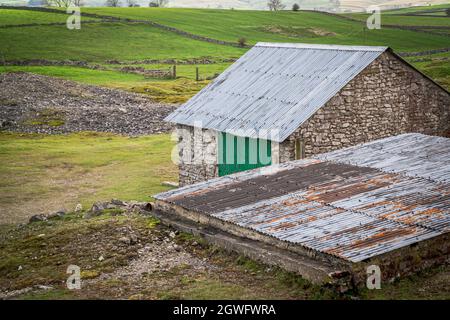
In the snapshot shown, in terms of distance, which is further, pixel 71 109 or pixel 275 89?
pixel 71 109

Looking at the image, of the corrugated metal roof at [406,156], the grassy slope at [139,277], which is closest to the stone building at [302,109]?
the corrugated metal roof at [406,156]

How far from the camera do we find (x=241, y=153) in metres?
27.0

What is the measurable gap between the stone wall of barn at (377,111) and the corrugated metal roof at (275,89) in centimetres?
40

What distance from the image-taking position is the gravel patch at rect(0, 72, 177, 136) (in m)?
45.8

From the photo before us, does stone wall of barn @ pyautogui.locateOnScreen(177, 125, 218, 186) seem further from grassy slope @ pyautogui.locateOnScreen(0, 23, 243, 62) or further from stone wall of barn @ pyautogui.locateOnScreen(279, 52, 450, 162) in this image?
grassy slope @ pyautogui.locateOnScreen(0, 23, 243, 62)

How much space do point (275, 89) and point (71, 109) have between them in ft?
79.8

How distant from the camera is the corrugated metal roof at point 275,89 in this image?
26.0 meters

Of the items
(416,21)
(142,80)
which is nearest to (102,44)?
(142,80)

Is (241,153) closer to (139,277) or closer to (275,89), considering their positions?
(275,89)

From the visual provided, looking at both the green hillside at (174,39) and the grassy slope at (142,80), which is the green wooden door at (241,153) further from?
the green hillside at (174,39)

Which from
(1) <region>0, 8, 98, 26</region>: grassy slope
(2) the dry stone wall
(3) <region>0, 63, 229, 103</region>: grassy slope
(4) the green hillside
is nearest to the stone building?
(2) the dry stone wall

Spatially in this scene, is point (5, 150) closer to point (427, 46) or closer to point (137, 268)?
point (137, 268)

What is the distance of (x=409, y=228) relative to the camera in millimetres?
16672

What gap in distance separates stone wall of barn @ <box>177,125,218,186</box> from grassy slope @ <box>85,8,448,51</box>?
60.9 meters
